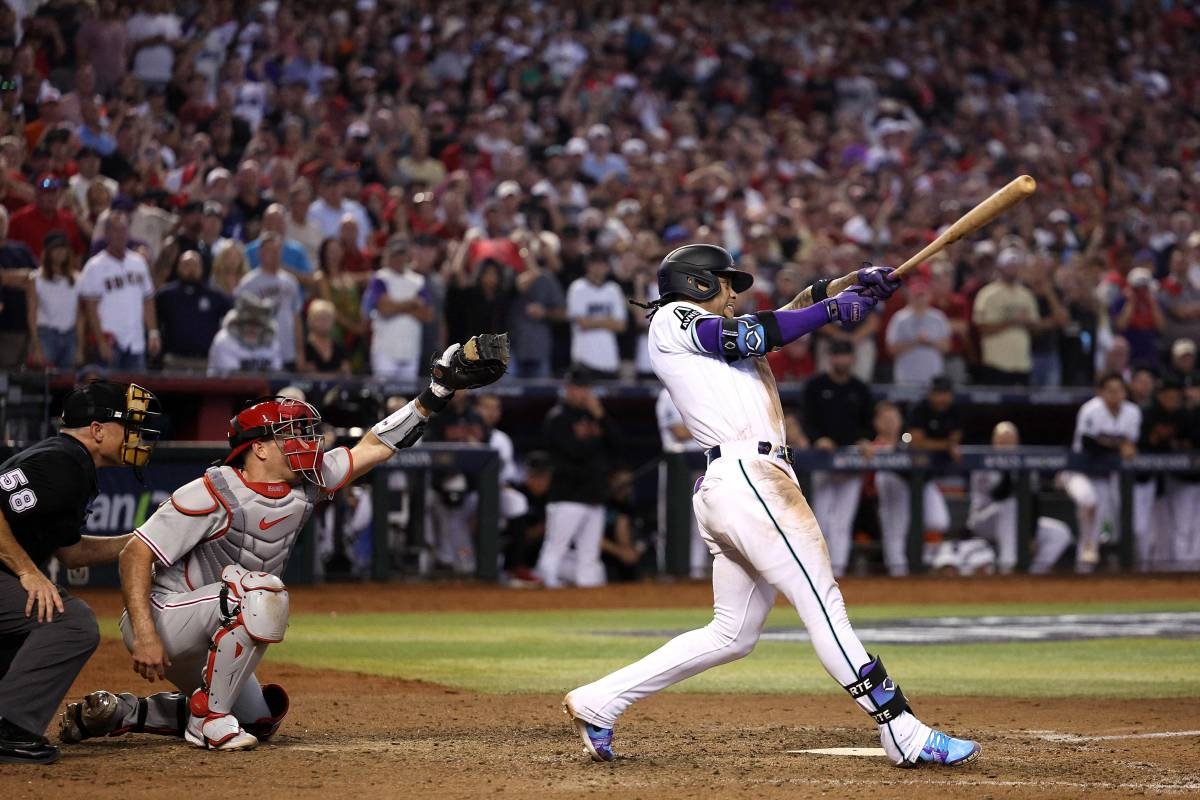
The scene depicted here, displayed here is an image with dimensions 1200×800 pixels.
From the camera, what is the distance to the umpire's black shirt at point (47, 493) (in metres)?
5.59

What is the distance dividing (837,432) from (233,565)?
934 cm

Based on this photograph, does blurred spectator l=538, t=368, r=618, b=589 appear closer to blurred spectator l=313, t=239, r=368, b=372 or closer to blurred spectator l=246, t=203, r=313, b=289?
blurred spectator l=313, t=239, r=368, b=372

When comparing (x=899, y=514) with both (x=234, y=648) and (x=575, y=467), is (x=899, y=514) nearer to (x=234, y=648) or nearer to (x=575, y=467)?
(x=575, y=467)

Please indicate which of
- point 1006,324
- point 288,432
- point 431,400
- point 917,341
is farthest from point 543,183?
point 288,432

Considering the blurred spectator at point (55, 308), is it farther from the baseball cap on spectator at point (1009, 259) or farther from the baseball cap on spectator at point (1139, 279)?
the baseball cap on spectator at point (1139, 279)

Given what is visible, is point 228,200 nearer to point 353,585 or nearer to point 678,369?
point 353,585

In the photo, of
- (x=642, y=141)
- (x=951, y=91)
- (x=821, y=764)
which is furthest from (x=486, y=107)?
(x=821, y=764)

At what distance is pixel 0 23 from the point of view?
38.8 feet

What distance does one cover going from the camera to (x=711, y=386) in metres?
5.65

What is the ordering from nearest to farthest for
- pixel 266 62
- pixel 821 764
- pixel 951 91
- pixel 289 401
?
pixel 821 764 → pixel 289 401 → pixel 266 62 → pixel 951 91

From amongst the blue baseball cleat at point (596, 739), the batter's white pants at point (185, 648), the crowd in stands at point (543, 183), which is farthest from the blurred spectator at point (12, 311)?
the blue baseball cleat at point (596, 739)

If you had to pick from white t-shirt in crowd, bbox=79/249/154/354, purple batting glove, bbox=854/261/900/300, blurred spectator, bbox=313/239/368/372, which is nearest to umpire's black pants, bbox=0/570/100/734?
purple batting glove, bbox=854/261/900/300

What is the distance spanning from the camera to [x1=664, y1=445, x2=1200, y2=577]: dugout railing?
14.3 meters

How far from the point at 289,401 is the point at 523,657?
12.5 feet
